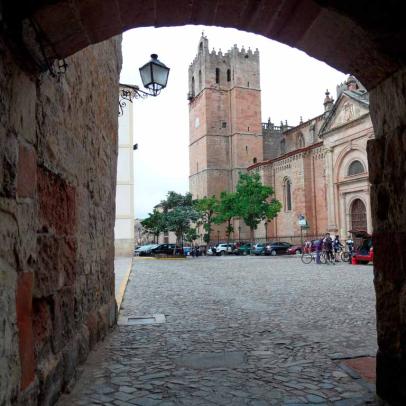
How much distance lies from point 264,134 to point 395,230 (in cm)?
5990

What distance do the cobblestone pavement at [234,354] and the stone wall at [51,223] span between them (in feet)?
1.40

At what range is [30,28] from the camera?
244 centimetres

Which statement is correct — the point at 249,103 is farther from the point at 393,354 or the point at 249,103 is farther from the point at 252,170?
the point at 393,354

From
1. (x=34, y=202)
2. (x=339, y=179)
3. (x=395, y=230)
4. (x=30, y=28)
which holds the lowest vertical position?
(x=395, y=230)

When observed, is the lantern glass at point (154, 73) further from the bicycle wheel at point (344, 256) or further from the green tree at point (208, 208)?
the green tree at point (208, 208)

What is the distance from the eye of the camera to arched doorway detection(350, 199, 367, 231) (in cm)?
3216

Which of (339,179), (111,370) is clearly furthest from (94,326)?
(339,179)

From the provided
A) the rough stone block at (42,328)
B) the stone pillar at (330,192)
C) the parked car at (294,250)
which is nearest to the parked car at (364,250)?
the stone pillar at (330,192)

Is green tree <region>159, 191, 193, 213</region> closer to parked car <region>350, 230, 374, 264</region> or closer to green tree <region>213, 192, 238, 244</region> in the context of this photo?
green tree <region>213, 192, 238, 244</region>

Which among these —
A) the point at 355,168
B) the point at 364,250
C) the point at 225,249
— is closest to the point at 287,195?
the point at 225,249

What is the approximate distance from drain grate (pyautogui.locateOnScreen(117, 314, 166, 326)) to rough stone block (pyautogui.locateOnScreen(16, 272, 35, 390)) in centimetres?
388

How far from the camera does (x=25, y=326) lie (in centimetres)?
261

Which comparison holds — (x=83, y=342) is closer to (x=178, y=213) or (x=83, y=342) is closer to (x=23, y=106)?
(x=23, y=106)

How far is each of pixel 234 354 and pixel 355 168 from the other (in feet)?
102
